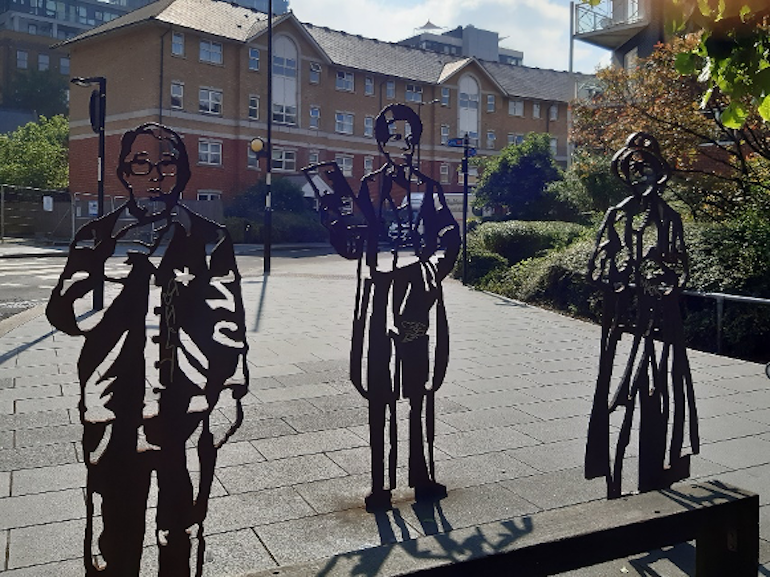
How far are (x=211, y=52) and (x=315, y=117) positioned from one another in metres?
7.35

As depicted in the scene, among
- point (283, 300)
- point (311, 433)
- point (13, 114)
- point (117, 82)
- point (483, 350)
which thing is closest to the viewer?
point (311, 433)

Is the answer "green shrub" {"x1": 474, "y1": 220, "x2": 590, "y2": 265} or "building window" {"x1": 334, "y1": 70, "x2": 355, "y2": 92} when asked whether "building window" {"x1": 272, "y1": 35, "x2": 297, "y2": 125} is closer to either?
"building window" {"x1": 334, "y1": 70, "x2": 355, "y2": 92}

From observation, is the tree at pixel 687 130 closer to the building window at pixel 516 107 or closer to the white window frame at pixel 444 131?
the white window frame at pixel 444 131

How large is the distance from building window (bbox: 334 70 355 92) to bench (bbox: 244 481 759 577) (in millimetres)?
48876

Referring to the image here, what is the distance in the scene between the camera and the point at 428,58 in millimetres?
57469

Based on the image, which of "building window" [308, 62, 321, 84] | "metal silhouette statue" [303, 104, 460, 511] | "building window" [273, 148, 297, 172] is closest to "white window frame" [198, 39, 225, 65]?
"building window" [273, 148, 297, 172]

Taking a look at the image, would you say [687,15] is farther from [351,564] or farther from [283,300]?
[283,300]

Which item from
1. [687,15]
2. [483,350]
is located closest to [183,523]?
[687,15]

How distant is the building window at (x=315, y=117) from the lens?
159ft

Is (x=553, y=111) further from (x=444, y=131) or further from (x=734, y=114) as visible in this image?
(x=734, y=114)

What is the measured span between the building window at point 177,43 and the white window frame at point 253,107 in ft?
14.7

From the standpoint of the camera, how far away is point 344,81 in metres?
50.7

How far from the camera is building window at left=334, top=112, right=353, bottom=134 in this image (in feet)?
165

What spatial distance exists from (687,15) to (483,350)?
5973 mm
